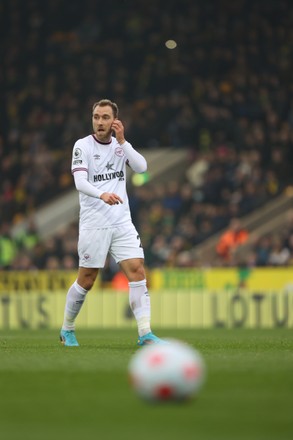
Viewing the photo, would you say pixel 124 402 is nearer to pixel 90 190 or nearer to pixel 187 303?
pixel 90 190

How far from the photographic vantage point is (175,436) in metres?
5.46

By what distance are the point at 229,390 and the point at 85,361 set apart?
2.44m

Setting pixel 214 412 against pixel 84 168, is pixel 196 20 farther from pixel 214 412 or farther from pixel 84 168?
pixel 214 412

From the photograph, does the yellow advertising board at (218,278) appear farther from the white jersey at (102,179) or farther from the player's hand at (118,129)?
the player's hand at (118,129)

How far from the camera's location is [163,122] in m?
30.3

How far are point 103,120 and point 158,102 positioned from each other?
1933cm

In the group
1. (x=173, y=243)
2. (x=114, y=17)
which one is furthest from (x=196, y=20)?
(x=173, y=243)

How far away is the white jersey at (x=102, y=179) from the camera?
11.5m

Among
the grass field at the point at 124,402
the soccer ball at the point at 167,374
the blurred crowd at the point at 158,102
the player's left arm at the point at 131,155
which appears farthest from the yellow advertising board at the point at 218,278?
the soccer ball at the point at 167,374

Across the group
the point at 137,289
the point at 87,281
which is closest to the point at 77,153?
the point at 87,281

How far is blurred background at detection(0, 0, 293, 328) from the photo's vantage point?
25781 millimetres

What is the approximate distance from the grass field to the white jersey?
1682mm

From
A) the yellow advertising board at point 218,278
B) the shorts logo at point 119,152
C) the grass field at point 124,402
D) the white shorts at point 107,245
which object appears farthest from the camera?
the yellow advertising board at point 218,278

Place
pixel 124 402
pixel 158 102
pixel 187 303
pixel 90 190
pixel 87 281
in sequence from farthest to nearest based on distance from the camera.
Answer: pixel 158 102 → pixel 187 303 → pixel 87 281 → pixel 90 190 → pixel 124 402
